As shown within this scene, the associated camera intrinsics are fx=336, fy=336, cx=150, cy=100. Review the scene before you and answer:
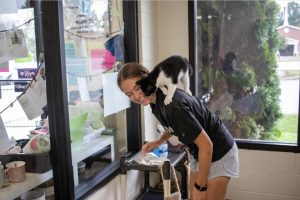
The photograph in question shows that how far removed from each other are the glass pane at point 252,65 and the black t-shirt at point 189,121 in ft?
3.55

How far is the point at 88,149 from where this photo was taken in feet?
6.94

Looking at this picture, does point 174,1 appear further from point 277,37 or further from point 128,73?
point 128,73

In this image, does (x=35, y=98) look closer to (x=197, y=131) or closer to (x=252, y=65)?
(x=197, y=131)

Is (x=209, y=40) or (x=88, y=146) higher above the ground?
(x=209, y=40)

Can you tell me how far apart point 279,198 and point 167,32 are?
1.64 meters

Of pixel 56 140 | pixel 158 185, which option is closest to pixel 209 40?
pixel 158 185

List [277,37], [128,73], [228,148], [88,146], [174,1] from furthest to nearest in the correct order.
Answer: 1. [174,1]
2. [277,37]
3. [88,146]
4. [228,148]
5. [128,73]

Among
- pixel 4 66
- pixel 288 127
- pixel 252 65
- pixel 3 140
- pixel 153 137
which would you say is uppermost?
pixel 4 66

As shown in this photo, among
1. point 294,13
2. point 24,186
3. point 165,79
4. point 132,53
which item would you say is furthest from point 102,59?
point 294,13

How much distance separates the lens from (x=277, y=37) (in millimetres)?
2623

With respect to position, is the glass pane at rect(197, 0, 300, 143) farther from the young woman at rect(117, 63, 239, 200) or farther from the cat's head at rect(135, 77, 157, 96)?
the cat's head at rect(135, 77, 157, 96)

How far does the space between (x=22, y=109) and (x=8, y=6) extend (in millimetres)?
509

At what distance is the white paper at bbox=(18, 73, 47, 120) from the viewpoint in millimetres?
1697

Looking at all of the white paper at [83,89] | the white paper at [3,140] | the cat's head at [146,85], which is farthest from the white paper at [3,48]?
the cat's head at [146,85]
